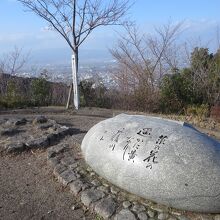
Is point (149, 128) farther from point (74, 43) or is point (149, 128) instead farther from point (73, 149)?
point (74, 43)

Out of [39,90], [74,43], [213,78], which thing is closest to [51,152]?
[74,43]

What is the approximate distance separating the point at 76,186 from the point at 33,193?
0.51 m

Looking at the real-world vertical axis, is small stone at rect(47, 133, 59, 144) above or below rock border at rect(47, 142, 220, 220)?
above

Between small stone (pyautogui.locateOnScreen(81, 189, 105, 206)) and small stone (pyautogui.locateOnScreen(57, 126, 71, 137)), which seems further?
small stone (pyautogui.locateOnScreen(57, 126, 71, 137))

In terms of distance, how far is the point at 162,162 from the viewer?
13.9 feet

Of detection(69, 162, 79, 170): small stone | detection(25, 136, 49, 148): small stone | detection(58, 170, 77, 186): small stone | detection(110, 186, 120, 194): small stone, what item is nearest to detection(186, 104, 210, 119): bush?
detection(25, 136, 49, 148): small stone

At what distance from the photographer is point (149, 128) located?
4.71 metres

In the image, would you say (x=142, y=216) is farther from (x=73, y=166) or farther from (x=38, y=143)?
(x=38, y=143)

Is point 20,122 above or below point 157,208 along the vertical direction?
above

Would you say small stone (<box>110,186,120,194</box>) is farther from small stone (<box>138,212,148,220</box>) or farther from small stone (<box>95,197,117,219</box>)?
small stone (<box>138,212,148,220</box>)

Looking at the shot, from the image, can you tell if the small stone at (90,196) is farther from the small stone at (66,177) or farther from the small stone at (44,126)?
the small stone at (44,126)

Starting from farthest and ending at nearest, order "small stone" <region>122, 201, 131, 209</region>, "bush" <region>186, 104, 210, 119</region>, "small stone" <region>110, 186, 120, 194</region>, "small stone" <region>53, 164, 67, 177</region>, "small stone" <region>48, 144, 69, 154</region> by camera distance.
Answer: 1. "bush" <region>186, 104, 210, 119</region>
2. "small stone" <region>48, 144, 69, 154</region>
3. "small stone" <region>53, 164, 67, 177</region>
4. "small stone" <region>110, 186, 120, 194</region>
5. "small stone" <region>122, 201, 131, 209</region>

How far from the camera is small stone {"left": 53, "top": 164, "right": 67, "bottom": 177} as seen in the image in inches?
213

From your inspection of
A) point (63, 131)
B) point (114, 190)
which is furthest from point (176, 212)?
point (63, 131)
